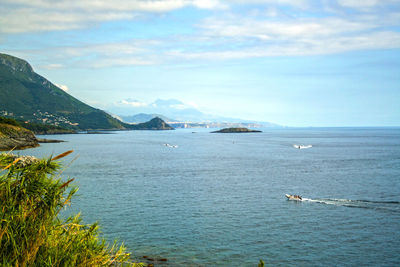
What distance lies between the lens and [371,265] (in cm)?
3142

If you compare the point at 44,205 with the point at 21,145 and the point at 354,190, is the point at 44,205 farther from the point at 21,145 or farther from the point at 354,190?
the point at 21,145

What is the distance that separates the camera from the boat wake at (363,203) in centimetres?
5112

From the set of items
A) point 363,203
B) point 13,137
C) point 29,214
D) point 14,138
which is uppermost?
point 29,214

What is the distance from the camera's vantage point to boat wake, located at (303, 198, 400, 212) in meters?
51.1

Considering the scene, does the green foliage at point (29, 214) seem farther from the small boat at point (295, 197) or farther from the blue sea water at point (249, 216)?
the small boat at point (295, 197)

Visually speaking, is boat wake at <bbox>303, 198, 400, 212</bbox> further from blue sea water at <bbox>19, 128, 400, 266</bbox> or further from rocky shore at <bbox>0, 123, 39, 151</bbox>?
rocky shore at <bbox>0, 123, 39, 151</bbox>

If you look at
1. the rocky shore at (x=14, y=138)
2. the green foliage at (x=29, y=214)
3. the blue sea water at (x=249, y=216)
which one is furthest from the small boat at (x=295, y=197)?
the rocky shore at (x=14, y=138)

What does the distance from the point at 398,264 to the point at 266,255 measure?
11552 mm

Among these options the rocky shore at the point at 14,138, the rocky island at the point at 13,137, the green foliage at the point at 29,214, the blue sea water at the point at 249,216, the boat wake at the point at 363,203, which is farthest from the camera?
the rocky island at the point at 13,137

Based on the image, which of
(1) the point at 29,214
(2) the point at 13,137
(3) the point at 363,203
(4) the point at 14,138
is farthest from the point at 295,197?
(2) the point at 13,137

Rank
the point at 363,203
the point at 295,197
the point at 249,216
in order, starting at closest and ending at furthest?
1. the point at 249,216
2. the point at 363,203
3. the point at 295,197

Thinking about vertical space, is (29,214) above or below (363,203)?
above

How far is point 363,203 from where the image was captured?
176 feet

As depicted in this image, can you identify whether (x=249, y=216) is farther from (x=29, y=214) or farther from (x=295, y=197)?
(x=29, y=214)
